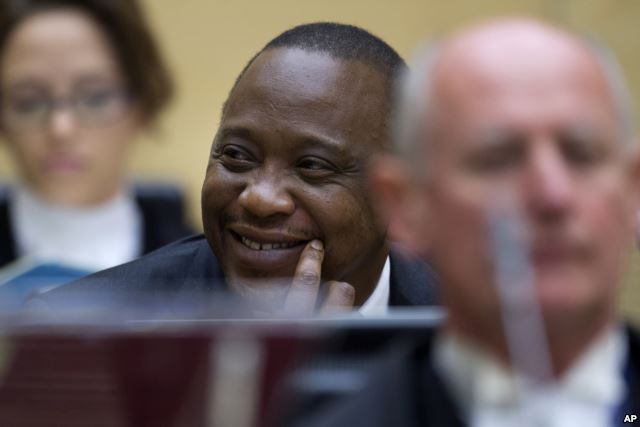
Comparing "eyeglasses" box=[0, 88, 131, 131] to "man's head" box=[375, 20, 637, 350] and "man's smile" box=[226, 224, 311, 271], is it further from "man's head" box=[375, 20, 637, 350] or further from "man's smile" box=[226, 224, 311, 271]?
"man's head" box=[375, 20, 637, 350]

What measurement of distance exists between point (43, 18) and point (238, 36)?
233 centimetres

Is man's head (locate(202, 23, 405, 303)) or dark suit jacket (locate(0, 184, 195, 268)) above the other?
man's head (locate(202, 23, 405, 303))

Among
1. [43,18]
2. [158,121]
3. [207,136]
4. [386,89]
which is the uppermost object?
[386,89]

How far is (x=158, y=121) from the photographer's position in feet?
21.1

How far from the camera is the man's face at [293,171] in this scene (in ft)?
11.7

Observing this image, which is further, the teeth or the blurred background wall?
the blurred background wall

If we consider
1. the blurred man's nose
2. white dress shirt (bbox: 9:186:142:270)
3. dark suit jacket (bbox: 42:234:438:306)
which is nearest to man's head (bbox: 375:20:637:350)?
the blurred man's nose

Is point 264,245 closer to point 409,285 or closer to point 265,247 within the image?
point 265,247

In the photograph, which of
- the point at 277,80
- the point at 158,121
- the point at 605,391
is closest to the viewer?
the point at 605,391

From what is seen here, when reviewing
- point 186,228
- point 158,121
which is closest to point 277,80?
point 186,228

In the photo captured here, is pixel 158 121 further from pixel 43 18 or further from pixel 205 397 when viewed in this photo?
pixel 205 397

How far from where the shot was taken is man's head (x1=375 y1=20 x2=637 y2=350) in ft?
6.61

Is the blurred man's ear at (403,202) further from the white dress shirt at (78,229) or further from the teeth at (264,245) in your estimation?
the white dress shirt at (78,229)

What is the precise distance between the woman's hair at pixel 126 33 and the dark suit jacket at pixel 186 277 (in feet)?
6.96
